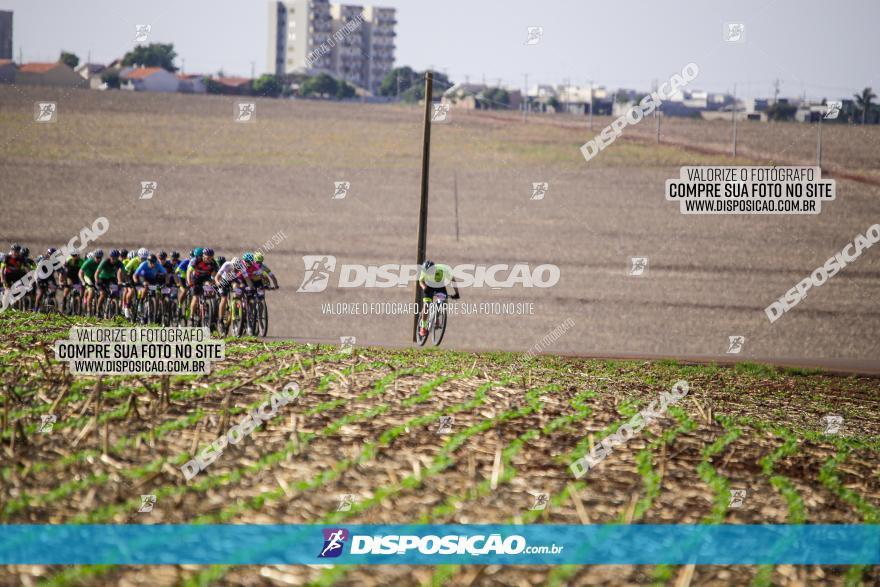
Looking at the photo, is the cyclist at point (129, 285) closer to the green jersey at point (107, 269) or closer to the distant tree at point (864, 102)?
the green jersey at point (107, 269)

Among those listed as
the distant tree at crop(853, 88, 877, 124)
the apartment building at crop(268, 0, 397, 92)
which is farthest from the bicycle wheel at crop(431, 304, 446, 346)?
the apartment building at crop(268, 0, 397, 92)

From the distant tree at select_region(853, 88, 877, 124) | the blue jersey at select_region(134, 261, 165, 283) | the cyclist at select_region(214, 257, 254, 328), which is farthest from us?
the distant tree at select_region(853, 88, 877, 124)

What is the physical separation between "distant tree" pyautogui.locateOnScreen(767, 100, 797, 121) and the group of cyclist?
62259mm

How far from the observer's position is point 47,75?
8006 centimetres

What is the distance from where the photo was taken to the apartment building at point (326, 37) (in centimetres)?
11644

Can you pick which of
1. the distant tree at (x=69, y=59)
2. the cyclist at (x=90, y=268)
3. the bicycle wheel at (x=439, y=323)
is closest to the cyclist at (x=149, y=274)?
Result: the cyclist at (x=90, y=268)

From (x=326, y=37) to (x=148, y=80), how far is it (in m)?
32.5

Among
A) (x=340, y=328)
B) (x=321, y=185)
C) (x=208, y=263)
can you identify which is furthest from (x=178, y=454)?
(x=321, y=185)

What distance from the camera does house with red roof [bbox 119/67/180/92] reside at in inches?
3447

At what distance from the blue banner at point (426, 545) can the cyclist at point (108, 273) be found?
55.2 feet

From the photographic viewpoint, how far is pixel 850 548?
7.68m

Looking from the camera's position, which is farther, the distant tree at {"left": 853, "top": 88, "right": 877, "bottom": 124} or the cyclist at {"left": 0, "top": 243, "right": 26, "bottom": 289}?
the distant tree at {"left": 853, "top": 88, "right": 877, "bottom": 124}

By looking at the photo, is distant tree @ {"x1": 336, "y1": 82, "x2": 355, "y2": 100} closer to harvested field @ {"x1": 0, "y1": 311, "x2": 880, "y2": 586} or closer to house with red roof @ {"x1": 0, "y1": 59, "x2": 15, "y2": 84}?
house with red roof @ {"x1": 0, "y1": 59, "x2": 15, "y2": 84}

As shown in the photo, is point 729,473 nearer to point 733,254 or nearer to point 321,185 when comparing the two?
point 733,254
